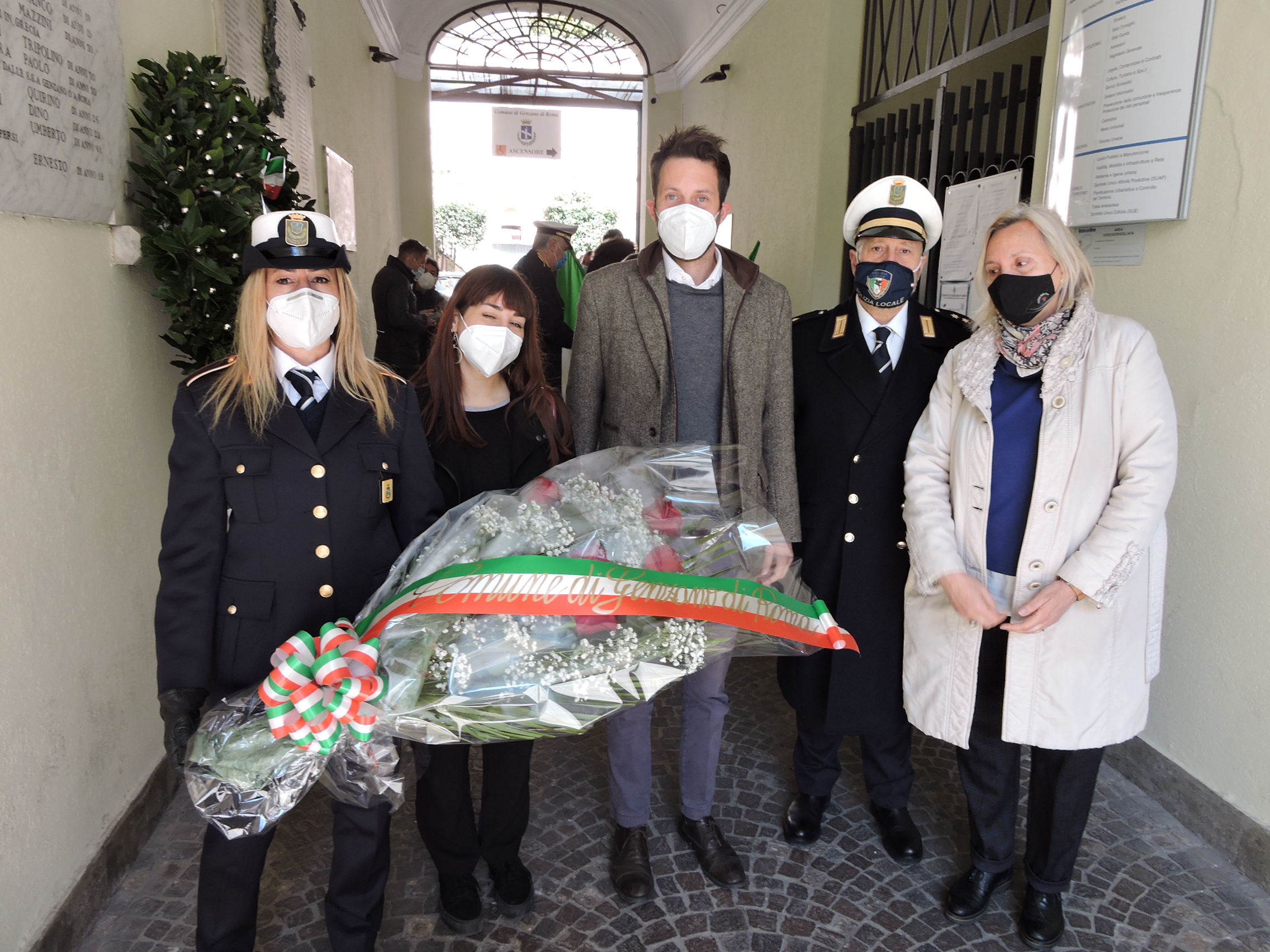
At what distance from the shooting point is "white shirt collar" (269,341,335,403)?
5.48 ft

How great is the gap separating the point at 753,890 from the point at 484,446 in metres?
1.28

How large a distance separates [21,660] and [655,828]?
61.8 inches

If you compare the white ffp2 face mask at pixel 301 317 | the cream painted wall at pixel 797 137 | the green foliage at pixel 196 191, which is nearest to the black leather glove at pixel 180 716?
the white ffp2 face mask at pixel 301 317

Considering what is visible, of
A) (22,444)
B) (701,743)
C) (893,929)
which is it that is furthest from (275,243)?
(893,929)

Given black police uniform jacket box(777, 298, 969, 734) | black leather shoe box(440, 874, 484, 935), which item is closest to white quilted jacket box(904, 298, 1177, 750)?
black police uniform jacket box(777, 298, 969, 734)

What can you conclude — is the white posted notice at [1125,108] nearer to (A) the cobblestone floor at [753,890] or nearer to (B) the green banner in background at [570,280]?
(A) the cobblestone floor at [753,890]

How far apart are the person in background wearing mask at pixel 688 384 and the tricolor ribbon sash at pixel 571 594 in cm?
65

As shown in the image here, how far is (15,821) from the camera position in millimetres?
1695

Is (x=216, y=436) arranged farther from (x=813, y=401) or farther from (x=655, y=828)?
(x=655, y=828)

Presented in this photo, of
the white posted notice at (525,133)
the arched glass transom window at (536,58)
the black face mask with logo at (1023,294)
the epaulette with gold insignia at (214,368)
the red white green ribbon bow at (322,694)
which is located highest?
the arched glass transom window at (536,58)

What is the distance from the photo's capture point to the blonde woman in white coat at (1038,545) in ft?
5.64

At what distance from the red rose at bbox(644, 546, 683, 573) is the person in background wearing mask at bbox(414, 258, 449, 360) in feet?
16.6

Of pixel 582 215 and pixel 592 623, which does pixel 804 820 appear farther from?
pixel 582 215

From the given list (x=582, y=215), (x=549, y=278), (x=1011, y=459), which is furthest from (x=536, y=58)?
(x=582, y=215)
